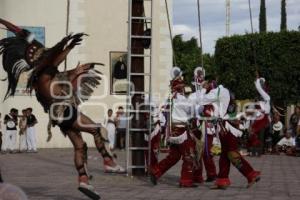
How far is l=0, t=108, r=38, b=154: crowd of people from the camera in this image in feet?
85.0

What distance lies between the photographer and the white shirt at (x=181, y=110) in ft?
41.9

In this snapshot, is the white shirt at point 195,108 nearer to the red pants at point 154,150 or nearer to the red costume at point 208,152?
the red costume at point 208,152

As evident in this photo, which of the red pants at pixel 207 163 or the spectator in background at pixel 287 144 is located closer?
the red pants at pixel 207 163

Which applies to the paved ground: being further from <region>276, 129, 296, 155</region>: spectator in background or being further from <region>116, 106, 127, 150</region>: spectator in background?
<region>116, 106, 127, 150</region>: spectator in background

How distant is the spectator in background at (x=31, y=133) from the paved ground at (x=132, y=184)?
20.5 feet

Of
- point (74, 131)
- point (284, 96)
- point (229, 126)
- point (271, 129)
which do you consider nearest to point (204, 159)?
point (229, 126)

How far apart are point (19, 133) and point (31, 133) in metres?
0.55

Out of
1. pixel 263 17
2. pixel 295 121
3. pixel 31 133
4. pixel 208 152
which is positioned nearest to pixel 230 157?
pixel 208 152

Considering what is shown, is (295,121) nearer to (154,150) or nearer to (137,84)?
(137,84)

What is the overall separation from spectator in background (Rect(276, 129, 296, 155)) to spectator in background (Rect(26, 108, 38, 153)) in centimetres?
832

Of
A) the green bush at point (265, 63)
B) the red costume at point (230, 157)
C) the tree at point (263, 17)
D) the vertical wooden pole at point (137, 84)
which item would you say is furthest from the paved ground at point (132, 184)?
the tree at point (263, 17)

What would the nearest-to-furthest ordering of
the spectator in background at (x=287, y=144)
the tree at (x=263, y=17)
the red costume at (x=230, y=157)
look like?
the red costume at (x=230, y=157)
the spectator in background at (x=287, y=144)
the tree at (x=263, y=17)

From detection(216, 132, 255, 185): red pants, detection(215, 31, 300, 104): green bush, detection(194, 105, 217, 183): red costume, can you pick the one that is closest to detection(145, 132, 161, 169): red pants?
detection(194, 105, 217, 183): red costume

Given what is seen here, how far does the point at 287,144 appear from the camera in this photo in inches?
987
